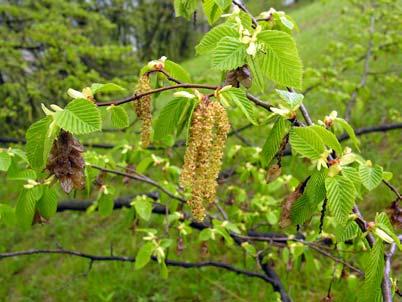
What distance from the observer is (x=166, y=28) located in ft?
42.3

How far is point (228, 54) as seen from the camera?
3.84 feet

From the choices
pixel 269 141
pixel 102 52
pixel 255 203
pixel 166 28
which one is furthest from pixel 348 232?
pixel 166 28

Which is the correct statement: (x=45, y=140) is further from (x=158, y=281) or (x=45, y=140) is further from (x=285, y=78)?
(x=158, y=281)

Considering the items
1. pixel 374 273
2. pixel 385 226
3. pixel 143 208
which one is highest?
pixel 385 226

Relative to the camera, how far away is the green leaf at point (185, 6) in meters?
1.56

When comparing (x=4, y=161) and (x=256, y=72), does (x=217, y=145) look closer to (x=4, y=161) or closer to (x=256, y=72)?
(x=256, y=72)

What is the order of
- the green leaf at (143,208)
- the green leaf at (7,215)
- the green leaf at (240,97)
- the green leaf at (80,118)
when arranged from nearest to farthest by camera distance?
the green leaf at (80,118) → the green leaf at (240,97) → the green leaf at (7,215) → the green leaf at (143,208)

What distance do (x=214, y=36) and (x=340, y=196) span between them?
595mm

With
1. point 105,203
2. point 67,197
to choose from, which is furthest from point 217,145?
point 67,197

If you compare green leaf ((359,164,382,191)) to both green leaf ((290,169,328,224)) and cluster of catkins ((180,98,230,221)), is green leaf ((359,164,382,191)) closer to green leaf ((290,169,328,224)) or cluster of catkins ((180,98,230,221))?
green leaf ((290,169,328,224))

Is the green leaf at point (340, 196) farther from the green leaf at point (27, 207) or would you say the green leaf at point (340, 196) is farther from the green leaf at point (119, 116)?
the green leaf at point (27, 207)

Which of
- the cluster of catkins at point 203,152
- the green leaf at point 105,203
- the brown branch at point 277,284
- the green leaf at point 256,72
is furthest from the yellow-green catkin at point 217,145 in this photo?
the brown branch at point 277,284

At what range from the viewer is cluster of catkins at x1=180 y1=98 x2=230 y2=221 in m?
1.11

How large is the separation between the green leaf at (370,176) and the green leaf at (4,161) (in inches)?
56.2
